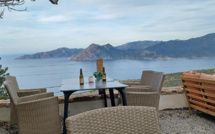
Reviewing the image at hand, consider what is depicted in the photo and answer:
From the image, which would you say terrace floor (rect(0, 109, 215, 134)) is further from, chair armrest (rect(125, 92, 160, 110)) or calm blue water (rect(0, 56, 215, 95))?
calm blue water (rect(0, 56, 215, 95))

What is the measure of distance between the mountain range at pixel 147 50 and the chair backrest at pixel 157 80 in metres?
2.05

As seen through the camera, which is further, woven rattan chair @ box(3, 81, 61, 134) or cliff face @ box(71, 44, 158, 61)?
cliff face @ box(71, 44, 158, 61)

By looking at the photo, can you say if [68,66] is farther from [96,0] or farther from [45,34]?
[96,0]

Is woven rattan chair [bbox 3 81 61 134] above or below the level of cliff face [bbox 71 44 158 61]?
below

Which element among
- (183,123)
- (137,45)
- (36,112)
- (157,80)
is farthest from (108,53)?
(36,112)

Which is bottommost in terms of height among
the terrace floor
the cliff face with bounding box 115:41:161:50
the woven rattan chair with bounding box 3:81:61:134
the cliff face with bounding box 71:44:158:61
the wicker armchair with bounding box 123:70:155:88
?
the terrace floor

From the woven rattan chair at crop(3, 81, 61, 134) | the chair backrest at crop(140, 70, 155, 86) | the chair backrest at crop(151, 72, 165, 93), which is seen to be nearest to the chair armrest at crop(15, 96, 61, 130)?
the woven rattan chair at crop(3, 81, 61, 134)

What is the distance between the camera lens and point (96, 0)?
7387 mm

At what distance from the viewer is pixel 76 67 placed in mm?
5680

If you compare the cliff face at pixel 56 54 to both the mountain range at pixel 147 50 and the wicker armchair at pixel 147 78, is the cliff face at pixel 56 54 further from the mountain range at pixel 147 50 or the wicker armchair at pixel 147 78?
the wicker armchair at pixel 147 78

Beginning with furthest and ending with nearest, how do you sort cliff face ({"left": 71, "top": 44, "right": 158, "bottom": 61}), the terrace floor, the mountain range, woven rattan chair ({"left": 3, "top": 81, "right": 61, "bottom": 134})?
the mountain range < cliff face ({"left": 71, "top": 44, "right": 158, "bottom": 61}) < the terrace floor < woven rattan chair ({"left": 3, "top": 81, "right": 61, "bottom": 134})

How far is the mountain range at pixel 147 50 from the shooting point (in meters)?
6.23

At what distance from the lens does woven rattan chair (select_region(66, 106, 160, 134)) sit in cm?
115

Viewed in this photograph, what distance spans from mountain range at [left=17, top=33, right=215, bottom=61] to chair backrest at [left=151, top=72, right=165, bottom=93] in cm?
205
